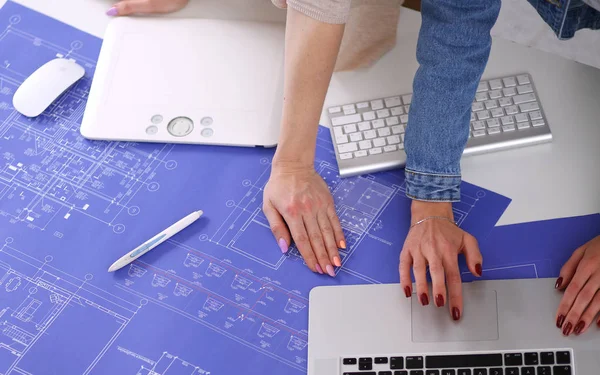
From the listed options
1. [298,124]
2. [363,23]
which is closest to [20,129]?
[298,124]

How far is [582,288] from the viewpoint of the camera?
1.13 meters

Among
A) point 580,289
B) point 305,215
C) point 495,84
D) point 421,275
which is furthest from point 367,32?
point 580,289

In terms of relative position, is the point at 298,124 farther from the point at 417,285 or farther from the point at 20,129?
the point at 20,129

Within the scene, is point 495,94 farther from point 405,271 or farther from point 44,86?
point 44,86

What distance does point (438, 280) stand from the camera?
115 cm

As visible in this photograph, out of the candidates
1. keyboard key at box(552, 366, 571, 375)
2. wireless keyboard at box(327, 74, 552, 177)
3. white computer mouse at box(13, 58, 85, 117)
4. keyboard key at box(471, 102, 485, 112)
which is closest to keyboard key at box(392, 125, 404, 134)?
wireless keyboard at box(327, 74, 552, 177)

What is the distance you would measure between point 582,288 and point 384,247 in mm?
288

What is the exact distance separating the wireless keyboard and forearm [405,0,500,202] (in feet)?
0.19

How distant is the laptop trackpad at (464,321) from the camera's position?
1.13 metres

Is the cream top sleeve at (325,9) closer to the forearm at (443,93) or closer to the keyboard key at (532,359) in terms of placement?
the forearm at (443,93)

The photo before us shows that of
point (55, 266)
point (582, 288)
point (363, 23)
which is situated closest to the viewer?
point (582, 288)

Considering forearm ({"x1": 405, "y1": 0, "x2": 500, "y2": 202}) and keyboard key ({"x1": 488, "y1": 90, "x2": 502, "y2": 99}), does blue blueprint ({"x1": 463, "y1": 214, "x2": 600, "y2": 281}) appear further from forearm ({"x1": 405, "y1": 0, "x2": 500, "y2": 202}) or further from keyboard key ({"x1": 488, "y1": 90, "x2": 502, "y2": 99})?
keyboard key ({"x1": 488, "y1": 90, "x2": 502, "y2": 99})

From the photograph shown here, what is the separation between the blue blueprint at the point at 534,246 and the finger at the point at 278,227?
0.27 meters

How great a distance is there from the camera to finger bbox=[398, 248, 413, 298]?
1164 millimetres
